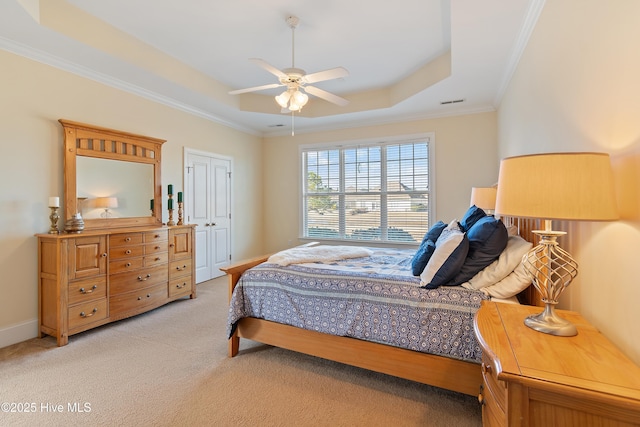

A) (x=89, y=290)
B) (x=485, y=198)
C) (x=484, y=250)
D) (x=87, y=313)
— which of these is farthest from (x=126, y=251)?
(x=485, y=198)

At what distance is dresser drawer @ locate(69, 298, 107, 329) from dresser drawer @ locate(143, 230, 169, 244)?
741 mm

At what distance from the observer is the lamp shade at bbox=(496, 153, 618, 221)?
1.01 m

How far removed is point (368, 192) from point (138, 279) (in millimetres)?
3629

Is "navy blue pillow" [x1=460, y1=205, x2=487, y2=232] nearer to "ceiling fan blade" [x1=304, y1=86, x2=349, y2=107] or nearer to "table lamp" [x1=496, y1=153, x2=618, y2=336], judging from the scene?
"table lamp" [x1=496, y1=153, x2=618, y2=336]

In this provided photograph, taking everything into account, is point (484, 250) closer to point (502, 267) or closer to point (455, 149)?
point (502, 267)

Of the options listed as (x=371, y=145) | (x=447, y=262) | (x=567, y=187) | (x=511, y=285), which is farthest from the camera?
(x=371, y=145)

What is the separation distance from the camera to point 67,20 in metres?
2.53

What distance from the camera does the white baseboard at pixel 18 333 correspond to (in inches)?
102

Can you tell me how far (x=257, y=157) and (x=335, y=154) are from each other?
5.32 ft

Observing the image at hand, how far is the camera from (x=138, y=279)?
3.28 metres

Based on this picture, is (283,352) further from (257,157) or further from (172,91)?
(257,157)

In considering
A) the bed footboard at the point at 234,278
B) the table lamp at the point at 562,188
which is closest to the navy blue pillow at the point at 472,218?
the table lamp at the point at 562,188

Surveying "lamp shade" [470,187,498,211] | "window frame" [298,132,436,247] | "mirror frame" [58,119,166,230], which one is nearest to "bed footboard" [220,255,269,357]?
"mirror frame" [58,119,166,230]

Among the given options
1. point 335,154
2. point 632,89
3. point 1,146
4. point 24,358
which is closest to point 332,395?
point 632,89
